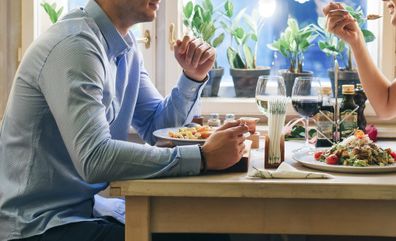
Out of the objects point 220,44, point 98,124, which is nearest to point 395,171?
point 98,124

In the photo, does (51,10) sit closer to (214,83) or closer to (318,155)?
(214,83)

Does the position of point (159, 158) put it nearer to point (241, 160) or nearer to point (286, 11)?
point (241, 160)

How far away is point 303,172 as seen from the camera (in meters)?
1.63

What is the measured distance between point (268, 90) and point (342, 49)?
1.10m

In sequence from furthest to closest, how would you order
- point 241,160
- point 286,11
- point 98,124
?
point 286,11 → point 241,160 → point 98,124

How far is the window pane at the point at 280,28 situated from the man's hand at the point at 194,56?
0.88 meters

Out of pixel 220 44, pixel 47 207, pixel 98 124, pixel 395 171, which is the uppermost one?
pixel 220 44

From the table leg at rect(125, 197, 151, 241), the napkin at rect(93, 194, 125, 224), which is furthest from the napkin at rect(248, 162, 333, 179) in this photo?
the napkin at rect(93, 194, 125, 224)

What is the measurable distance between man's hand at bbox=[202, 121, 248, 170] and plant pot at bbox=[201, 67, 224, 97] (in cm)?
133

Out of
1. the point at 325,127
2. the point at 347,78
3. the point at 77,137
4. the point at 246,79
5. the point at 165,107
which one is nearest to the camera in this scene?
the point at 77,137

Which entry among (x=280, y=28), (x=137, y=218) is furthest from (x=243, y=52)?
(x=137, y=218)

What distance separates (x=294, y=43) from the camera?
9.54ft

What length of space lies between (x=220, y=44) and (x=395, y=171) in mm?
1417

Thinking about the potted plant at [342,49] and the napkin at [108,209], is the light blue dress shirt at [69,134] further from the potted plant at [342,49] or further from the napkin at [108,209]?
the potted plant at [342,49]
